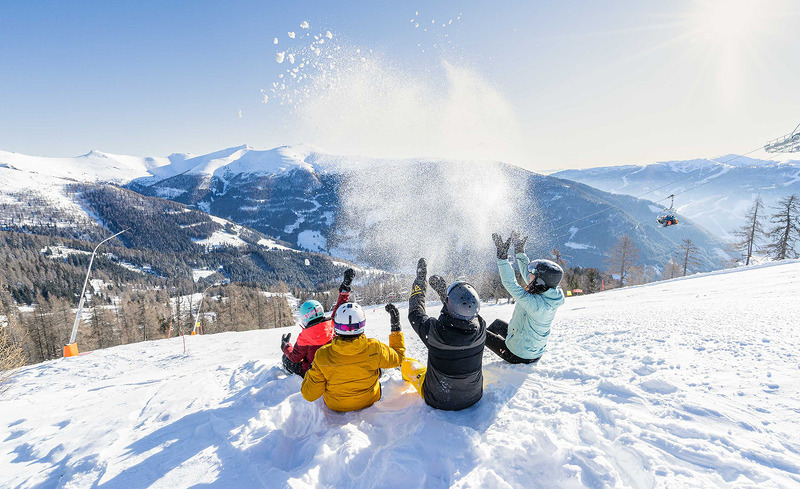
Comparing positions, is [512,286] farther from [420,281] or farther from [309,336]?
[309,336]

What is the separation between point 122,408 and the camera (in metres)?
6.32

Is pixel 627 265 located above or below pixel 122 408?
below

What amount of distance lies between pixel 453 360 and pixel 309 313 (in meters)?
3.19

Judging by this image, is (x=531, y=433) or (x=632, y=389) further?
(x=632, y=389)

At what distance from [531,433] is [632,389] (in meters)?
1.79

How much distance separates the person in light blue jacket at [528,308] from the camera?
5.09m

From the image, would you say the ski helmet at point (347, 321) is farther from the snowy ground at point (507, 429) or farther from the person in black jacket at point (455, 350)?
the snowy ground at point (507, 429)

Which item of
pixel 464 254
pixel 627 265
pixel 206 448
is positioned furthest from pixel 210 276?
pixel 206 448

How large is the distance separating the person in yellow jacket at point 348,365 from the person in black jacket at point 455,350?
616 millimetres

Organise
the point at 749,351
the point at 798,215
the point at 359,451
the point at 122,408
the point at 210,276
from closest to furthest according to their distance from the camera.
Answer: the point at 359,451, the point at 749,351, the point at 122,408, the point at 798,215, the point at 210,276

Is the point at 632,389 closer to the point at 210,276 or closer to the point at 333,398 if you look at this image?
the point at 333,398

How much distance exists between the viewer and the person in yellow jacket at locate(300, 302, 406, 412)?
420cm

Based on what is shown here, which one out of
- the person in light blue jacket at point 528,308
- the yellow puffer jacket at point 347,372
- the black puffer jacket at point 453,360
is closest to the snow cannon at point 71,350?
the yellow puffer jacket at point 347,372

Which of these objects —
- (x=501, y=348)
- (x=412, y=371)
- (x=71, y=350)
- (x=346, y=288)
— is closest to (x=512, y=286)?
(x=501, y=348)
